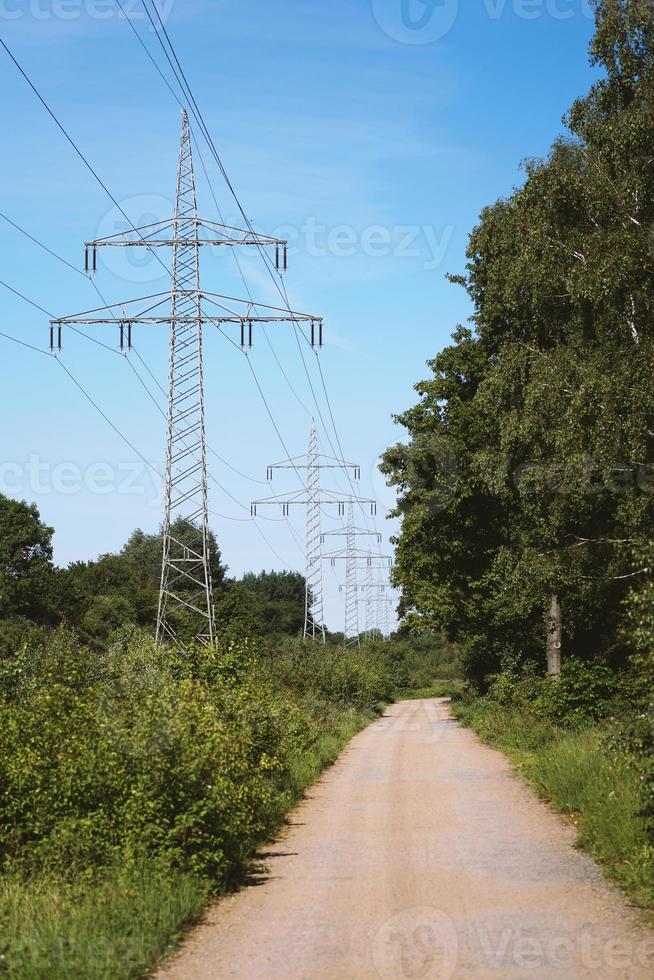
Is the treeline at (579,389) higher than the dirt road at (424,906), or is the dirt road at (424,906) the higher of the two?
the treeline at (579,389)

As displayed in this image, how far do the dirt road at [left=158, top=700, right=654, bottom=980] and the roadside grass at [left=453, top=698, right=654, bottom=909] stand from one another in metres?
0.26

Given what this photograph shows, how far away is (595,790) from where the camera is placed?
46.6 ft

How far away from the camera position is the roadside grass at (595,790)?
10320 mm

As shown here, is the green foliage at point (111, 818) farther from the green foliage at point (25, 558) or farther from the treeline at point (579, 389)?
the green foliage at point (25, 558)

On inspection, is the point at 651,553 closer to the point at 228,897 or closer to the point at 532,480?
the point at 228,897

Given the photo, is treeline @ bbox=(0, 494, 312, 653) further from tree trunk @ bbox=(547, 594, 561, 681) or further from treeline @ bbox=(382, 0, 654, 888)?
treeline @ bbox=(382, 0, 654, 888)

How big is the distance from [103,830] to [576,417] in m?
14.2

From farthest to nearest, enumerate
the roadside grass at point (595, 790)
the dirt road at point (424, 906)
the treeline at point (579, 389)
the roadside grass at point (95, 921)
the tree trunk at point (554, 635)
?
the tree trunk at point (554, 635) → the treeline at point (579, 389) → the roadside grass at point (595, 790) → the dirt road at point (424, 906) → the roadside grass at point (95, 921)

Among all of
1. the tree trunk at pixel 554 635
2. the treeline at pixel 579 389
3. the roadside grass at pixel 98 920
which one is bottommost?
the roadside grass at pixel 98 920

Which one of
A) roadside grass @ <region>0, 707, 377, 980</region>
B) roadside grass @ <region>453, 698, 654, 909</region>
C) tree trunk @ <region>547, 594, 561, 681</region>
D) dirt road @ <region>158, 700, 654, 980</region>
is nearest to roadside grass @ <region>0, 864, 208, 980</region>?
roadside grass @ <region>0, 707, 377, 980</region>

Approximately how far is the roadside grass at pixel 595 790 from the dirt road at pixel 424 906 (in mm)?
263

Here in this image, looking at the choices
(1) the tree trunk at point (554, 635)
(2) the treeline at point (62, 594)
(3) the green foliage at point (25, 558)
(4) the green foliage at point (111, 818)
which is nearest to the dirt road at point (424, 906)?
(4) the green foliage at point (111, 818)

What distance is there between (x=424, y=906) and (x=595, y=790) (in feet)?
17.2

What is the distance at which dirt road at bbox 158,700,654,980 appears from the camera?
7824mm
